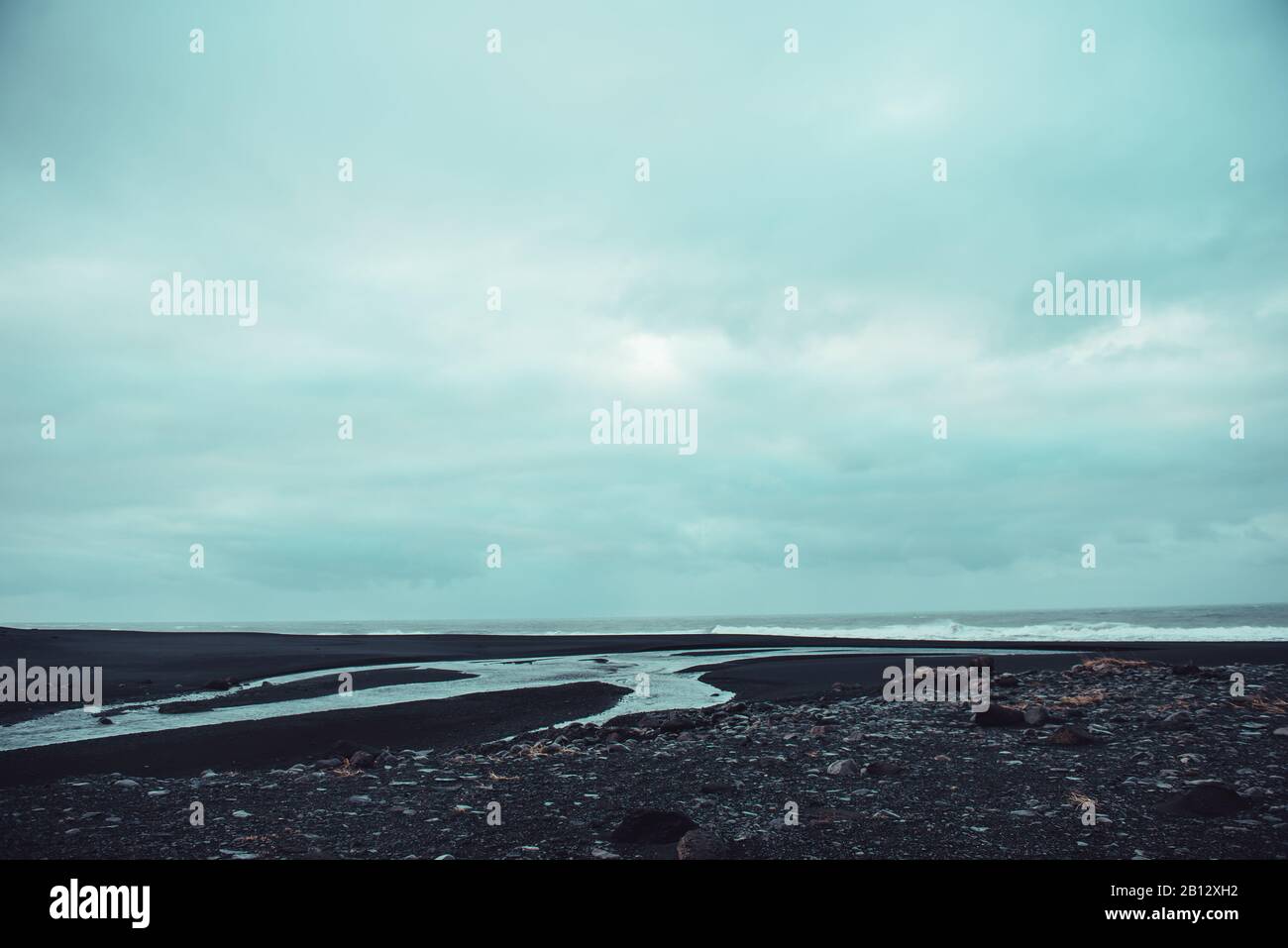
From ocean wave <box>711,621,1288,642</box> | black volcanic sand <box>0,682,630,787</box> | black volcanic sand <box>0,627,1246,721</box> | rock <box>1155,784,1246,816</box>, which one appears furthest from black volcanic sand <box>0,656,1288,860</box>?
ocean wave <box>711,621,1288,642</box>

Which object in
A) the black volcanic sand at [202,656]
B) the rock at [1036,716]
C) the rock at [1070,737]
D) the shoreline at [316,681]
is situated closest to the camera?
the rock at [1070,737]

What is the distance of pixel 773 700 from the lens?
19922mm

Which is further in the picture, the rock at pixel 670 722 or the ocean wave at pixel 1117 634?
the ocean wave at pixel 1117 634

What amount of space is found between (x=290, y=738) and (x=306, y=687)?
11599mm

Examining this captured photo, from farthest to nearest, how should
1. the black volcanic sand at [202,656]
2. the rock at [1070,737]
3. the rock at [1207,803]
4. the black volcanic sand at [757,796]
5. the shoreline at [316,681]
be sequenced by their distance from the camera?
the black volcanic sand at [202,656], the shoreline at [316,681], the rock at [1070,737], the rock at [1207,803], the black volcanic sand at [757,796]

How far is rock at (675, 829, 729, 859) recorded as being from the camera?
23.3ft

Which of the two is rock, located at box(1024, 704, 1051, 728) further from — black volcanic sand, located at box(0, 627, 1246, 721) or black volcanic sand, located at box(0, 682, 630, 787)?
black volcanic sand, located at box(0, 627, 1246, 721)

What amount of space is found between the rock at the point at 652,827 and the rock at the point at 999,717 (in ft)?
25.2

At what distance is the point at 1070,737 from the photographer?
11586 mm

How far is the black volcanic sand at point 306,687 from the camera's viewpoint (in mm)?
20822

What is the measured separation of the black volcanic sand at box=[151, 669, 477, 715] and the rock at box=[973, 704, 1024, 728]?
63.1 ft

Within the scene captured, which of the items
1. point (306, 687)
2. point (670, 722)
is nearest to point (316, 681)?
point (306, 687)

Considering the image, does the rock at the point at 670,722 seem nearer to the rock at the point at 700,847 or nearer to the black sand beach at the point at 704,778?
the black sand beach at the point at 704,778

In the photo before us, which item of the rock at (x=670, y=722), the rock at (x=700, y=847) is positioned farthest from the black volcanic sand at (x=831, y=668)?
the rock at (x=700, y=847)
